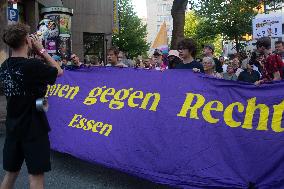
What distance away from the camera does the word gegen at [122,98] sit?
5141 mm

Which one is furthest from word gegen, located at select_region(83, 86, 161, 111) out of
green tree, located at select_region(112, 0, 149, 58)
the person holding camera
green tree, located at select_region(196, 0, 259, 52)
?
green tree, located at select_region(112, 0, 149, 58)

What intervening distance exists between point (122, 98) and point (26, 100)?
5.89 ft

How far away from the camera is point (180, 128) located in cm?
472

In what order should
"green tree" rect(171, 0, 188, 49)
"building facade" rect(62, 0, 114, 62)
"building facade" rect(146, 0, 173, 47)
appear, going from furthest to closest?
"building facade" rect(146, 0, 173, 47) → "building facade" rect(62, 0, 114, 62) → "green tree" rect(171, 0, 188, 49)

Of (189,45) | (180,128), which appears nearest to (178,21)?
(189,45)

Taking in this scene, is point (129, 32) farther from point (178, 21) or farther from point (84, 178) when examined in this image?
point (84, 178)

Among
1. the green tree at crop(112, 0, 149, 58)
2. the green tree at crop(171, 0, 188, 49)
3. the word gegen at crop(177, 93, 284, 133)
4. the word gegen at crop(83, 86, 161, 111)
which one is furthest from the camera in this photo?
the green tree at crop(112, 0, 149, 58)

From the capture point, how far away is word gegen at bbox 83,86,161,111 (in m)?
5.14

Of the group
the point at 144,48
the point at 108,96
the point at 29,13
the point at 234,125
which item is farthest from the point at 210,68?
the point at 144,48

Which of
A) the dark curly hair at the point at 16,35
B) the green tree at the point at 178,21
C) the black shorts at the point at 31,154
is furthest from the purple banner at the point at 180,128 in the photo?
the green tree at the point at 178,21

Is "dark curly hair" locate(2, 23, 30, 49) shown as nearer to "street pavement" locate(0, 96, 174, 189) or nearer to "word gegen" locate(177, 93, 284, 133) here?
"word gegen" locate(177, 93, 284, 133)

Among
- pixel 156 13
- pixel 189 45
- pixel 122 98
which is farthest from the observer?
pixel 156 13

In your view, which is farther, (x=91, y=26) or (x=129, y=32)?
(x=129, y=32)

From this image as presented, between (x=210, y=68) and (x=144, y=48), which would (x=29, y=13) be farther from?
(x=144, y=48)
